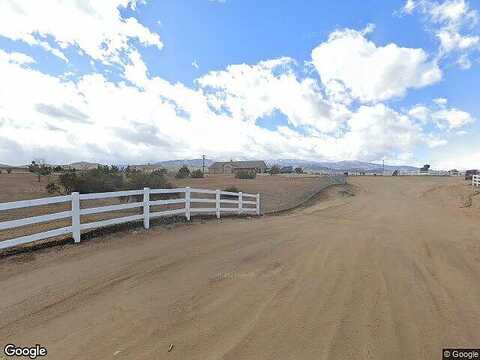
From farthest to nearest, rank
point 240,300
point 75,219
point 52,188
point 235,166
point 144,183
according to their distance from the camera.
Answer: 1. point 235,166
2. point 52,188
3. point 144,183
4. point 75,219
5. point 240,300

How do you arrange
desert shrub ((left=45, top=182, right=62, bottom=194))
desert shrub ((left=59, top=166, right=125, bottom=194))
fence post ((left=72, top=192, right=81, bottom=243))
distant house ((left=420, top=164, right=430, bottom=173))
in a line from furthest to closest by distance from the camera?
distant house ((left=420, top=164, right=430, bottom=173)) → desert shrub ((left=45, top=182, right=62, bottom=194)) → desert shrub ((left=59, top=166, right=125, bottom=194)) → fence post ((left=72, top=192, right=81, bottom=243))

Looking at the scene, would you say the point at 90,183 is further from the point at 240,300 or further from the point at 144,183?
the point at 240,300

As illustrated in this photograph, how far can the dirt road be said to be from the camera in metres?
3.76

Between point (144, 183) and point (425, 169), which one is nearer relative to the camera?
point (144, 183)

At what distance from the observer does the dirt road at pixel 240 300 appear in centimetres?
376

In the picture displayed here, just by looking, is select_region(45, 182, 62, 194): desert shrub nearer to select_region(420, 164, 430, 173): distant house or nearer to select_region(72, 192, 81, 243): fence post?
select_region(72, 192, 81, 243): fence post

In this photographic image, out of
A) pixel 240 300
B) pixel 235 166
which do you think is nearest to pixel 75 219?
pixel 240 300

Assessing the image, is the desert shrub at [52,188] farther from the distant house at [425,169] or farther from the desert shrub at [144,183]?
the distant house at [425,169]

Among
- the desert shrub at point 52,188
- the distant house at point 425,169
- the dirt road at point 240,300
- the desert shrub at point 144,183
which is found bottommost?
the dirt road at point 240,300

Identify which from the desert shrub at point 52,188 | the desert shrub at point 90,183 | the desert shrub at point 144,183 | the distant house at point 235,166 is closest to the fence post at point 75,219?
the desert shrub at point 144,183

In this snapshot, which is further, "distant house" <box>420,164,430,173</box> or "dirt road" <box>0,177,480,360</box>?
"distant house" <box>420,164,430,173</box>

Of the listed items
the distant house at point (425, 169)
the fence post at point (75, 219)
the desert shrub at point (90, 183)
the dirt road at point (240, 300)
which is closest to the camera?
the dirt road at point (240, 300)

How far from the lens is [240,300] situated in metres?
4.96

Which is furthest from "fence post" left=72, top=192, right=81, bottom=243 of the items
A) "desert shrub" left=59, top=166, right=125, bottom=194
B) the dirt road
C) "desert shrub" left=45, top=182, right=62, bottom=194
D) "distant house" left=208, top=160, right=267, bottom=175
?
"distant house" left=208, top=160, right=267, bottom=175
